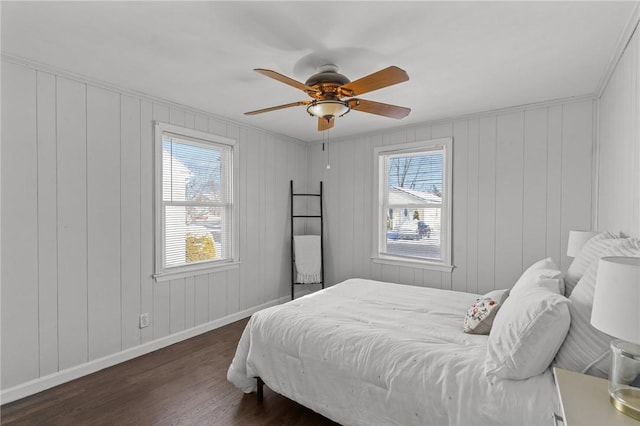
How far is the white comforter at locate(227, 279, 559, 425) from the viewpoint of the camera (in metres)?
1.52

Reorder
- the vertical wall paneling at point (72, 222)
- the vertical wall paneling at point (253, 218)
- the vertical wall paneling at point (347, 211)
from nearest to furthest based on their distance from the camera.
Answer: the vertical wall paneling at point (72, 222) → the vertical wall paneling at point (253, 218) → the vertical wall paneling at point (347, 211)

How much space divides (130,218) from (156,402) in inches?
Answer: 62.6

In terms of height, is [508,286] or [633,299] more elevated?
Result: [633,299]

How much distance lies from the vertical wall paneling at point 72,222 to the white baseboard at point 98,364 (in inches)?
2.7

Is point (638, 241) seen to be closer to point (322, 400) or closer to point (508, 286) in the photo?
point (322, 400)

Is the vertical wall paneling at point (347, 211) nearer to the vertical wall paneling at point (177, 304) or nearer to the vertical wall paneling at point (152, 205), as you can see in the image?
the vertical wall paneling at point (152, 205)

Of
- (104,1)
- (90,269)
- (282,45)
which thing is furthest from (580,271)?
(90,269)

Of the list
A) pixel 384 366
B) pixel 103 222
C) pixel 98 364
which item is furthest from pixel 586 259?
pixel 98 364

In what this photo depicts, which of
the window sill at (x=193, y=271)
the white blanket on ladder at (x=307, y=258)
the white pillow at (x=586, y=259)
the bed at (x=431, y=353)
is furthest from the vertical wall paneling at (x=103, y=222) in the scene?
the white pillow at (x=586, y=259)

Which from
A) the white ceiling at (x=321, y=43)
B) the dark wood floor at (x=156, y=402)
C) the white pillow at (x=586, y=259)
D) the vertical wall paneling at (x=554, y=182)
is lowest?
the dark wood floor at (x=156, y=402)

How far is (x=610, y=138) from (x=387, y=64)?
1817 millimetres

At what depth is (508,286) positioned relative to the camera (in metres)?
3.50

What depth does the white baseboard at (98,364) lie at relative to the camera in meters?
2.37

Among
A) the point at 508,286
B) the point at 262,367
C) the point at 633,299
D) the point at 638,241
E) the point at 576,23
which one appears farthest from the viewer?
the point at 508,286
